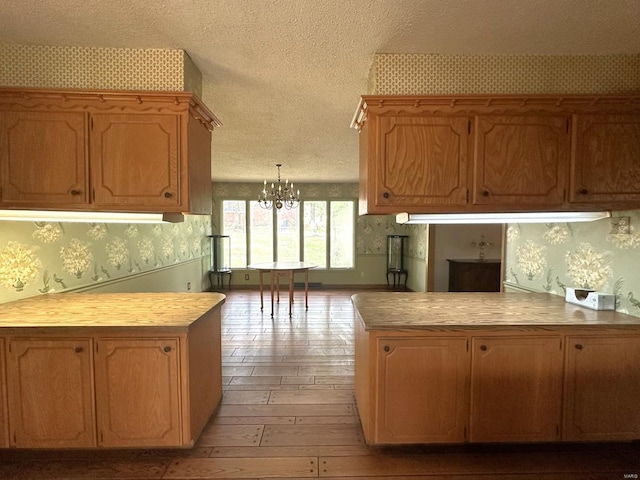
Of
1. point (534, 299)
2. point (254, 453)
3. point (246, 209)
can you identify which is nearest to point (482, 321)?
point (534, 299)

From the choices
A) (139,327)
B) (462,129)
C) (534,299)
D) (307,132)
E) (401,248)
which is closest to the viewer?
(139,327)

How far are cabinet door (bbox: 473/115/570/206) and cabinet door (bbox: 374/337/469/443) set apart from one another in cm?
90

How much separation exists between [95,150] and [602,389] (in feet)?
10.5

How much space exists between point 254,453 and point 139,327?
1031mm

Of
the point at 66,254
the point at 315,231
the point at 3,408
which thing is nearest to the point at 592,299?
the point at 3,408

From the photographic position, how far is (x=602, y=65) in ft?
6.35

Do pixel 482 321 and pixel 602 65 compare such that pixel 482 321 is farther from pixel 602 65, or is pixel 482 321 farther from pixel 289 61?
pixel 289 61

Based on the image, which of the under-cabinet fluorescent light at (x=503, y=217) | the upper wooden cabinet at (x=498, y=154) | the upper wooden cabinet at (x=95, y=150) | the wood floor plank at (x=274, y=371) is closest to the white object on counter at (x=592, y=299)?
the under-cabinet fluorescent light at (x=503, y=217)

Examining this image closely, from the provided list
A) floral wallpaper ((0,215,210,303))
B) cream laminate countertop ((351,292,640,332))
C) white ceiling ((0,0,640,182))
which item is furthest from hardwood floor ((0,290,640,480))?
white ceiling ((0,0,640,182))

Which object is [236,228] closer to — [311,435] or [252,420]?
[252,420]

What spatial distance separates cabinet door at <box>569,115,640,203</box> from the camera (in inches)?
72.0

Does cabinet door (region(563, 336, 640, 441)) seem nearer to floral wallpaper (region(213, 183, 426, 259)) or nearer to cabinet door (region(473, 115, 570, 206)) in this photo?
cabinet door (region(473, 115, 570, 206))

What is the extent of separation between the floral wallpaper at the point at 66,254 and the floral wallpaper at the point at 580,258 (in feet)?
12.9

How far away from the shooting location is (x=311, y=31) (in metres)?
1.66
